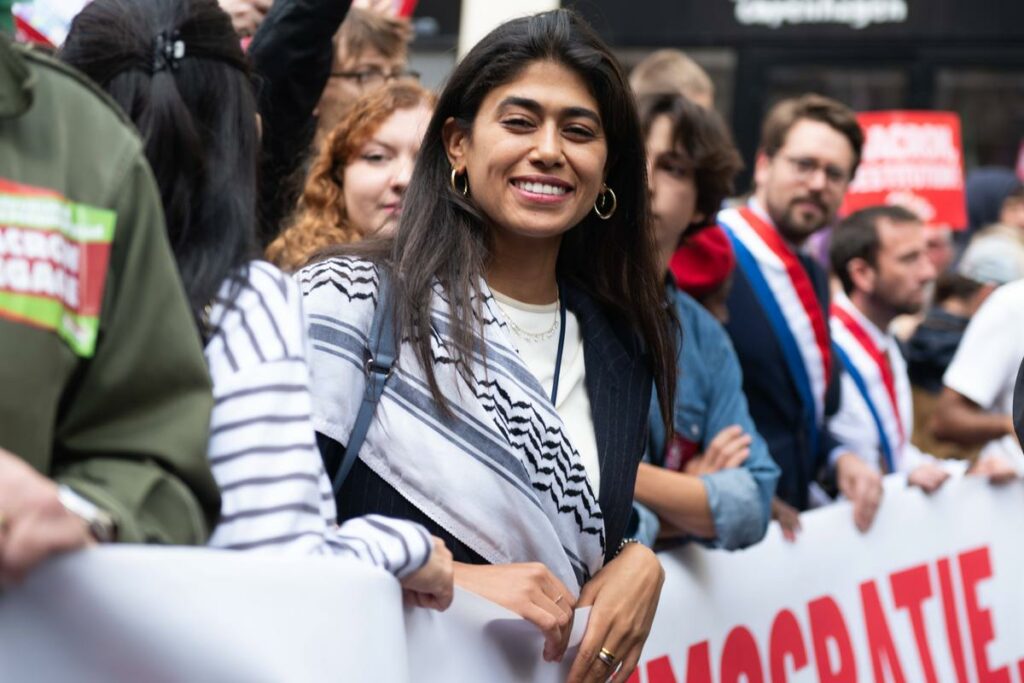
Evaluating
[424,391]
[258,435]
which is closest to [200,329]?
[258,435]

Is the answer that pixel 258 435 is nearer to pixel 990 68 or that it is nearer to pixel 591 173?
pixel 591 173

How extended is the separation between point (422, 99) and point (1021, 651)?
2650 millimetres

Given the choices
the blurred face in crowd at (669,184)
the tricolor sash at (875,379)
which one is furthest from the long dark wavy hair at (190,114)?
the tricolor sash at (875,379)

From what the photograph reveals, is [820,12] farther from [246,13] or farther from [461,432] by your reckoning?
[461,432]

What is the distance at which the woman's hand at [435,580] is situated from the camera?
8.52ft

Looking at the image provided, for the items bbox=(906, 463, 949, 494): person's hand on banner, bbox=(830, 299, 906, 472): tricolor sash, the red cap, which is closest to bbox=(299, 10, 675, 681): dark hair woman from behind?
the red cap

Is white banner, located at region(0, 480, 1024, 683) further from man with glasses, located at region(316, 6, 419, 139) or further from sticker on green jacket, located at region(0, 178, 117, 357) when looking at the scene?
man with glasses, located at region(316, 6, 419, 139)

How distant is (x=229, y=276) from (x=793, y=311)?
3.36 m

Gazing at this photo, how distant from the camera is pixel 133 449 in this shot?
212 centimetres

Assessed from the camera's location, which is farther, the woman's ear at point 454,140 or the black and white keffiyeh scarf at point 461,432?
the woman's ear at point 454,140

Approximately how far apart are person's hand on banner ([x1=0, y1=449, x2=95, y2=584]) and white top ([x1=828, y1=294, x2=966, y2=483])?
415 centimetres

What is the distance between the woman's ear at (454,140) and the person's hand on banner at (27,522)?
5.18ft

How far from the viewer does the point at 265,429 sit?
7.54 feet

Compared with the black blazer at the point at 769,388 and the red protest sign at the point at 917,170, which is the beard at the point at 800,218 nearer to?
the black blazer at the point at 769,388
